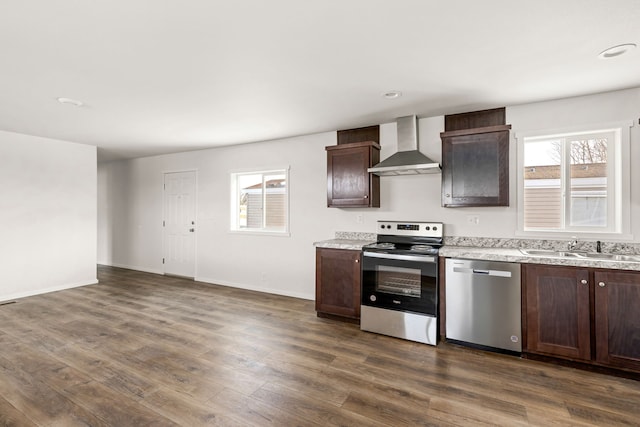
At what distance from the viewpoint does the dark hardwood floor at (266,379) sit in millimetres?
1946

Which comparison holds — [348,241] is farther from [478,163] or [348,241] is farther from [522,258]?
[522,258]

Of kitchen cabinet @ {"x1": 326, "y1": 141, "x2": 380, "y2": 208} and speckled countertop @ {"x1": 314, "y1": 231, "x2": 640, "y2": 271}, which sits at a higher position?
kitchen cabinet @ {"x1": 326, "y1": 141, "x2": 380, "y2": 208}

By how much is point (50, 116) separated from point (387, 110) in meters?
4.02

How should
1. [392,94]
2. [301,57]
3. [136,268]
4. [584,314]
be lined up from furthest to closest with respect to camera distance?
[136,268]
[392,94]
[584,314]
[301,57]

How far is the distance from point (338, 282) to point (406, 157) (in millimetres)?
1667

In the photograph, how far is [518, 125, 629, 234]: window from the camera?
2922 millimetres

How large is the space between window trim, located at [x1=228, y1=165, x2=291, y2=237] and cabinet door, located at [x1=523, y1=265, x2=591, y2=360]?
314cm

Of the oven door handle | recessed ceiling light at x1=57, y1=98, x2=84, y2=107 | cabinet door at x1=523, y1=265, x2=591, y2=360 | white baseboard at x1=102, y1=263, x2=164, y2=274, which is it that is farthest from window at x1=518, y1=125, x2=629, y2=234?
white baseboard at x1=102, y1=263, x2=164, y2=274

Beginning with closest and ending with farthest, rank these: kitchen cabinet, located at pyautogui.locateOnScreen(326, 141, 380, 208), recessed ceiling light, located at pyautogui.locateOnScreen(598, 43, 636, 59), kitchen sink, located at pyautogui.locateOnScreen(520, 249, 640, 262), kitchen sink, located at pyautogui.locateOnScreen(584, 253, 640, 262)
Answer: recessed ceiling light, located at pyautogui.locateOnScreen(598, 43, 636, 59) → kitchen sink, located at pyautogui.locateOnScreen(584, 253, 640, 262) → kitchen sink, located at pyautogui.locateOnScreen(520, 249, 640, 262) → kitchen cabinet, located at pyautogui.locateOnScreen(326, 141, 380, 208)

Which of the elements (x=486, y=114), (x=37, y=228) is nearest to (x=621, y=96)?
(x=486, y=114)

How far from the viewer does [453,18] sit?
1.82 metres

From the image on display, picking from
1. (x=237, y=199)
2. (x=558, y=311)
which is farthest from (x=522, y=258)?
(x=237, y=199)

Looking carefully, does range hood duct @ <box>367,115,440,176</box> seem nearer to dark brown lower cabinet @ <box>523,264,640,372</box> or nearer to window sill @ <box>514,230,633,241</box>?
window sill @ <box>514,230,633,241</box>

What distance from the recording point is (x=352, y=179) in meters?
3.82
